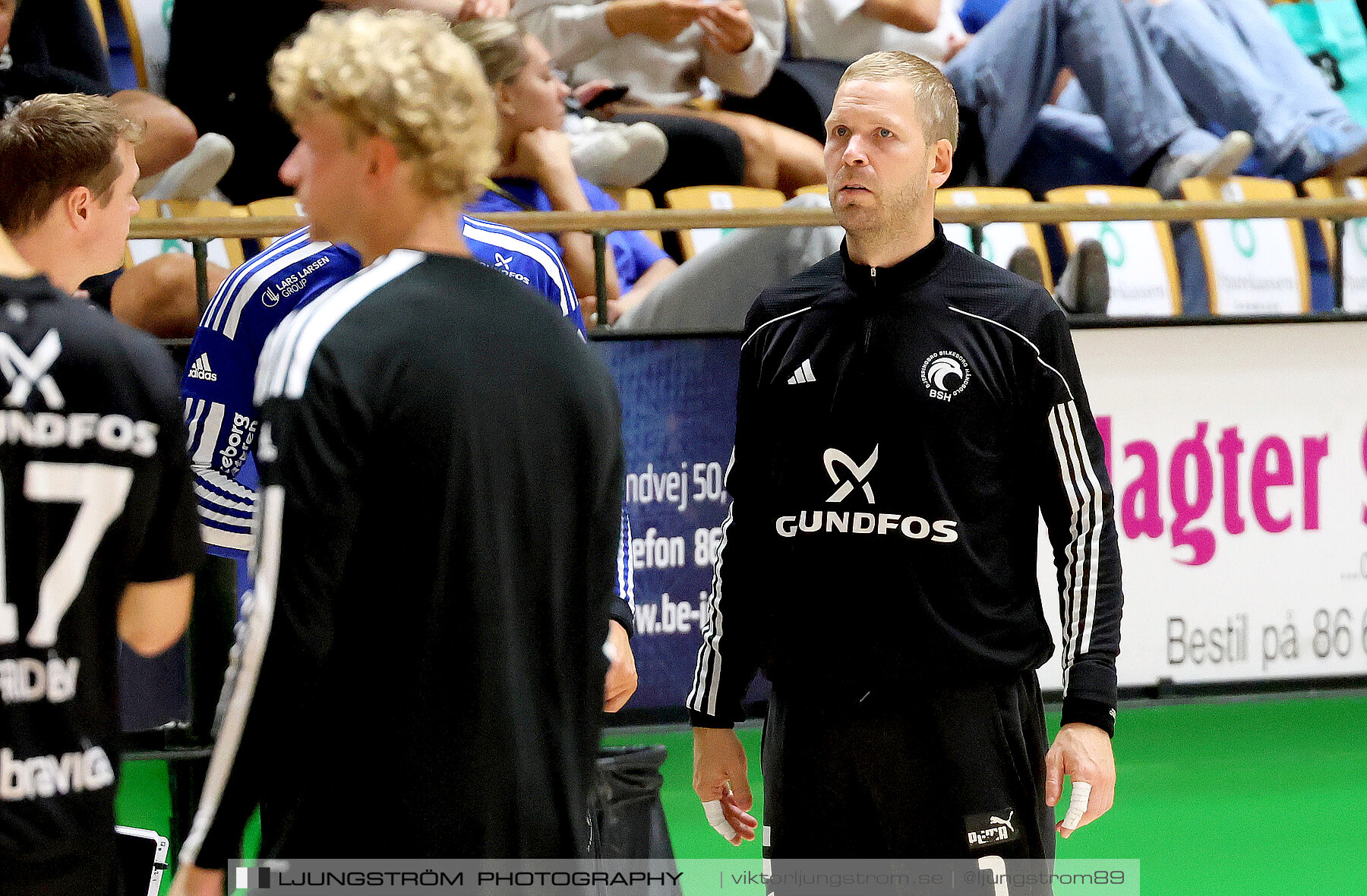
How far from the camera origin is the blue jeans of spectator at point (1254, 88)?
7.66 meters

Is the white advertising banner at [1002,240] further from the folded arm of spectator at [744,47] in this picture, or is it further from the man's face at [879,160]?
the man's face at [879,160]

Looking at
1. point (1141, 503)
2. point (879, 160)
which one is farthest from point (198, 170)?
point (879, 160)

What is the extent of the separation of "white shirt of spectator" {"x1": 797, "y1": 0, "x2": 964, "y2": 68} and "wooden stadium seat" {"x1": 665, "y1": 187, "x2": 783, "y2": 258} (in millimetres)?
1217

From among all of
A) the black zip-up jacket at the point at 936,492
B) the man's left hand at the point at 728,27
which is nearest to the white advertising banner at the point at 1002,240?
the man's left hand at the point at 728,27

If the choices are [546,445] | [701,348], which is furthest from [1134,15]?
[546,445]

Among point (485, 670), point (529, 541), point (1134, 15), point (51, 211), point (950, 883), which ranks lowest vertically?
point (950, 883)

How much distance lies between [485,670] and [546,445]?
239 millimetres

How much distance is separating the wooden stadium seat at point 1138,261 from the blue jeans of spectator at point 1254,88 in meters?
1.31

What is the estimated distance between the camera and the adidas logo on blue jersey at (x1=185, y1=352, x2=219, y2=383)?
2693 millimetres

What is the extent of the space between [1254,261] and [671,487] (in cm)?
372

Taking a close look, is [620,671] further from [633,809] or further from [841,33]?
[841,33]

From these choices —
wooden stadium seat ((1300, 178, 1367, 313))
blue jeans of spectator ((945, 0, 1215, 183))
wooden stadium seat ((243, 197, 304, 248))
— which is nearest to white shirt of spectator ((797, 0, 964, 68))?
blue jeans of spectator ((945, 0, 1215, 183))

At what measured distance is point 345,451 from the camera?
5.11 feet

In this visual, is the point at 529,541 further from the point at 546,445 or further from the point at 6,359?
the point at 6,359
